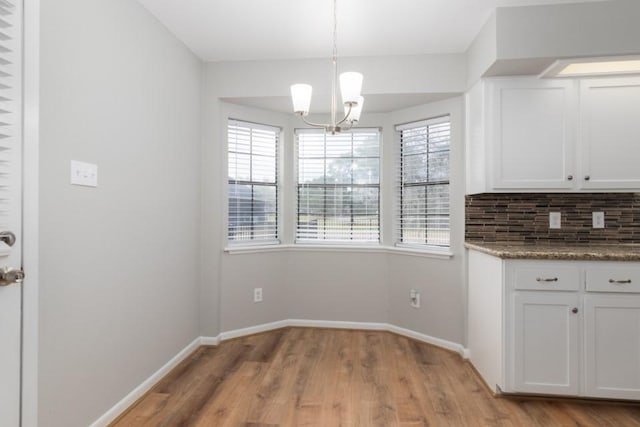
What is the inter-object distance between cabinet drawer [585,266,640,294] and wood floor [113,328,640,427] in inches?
28.8

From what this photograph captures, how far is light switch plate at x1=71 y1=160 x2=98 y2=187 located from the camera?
1776 millimetres

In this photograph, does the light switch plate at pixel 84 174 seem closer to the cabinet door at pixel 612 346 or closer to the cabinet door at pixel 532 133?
the cabinet door at pixel 532 133

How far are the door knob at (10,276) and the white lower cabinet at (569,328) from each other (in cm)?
248

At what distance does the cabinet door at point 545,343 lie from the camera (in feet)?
7.36

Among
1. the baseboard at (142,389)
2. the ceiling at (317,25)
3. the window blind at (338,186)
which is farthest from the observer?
the window blind at (338,186)

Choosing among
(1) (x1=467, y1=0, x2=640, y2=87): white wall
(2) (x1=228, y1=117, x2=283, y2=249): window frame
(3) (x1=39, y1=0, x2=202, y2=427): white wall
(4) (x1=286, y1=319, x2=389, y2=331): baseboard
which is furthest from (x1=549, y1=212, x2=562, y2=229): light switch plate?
(3) (x1=39, y1=0, x2=202, y2=427): white wall

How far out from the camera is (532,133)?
262 centimetres

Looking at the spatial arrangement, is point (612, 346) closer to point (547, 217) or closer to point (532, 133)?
point (547, 217)

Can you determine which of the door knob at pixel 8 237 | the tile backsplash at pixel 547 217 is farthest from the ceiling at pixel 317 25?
the door knob at pixel 8 237

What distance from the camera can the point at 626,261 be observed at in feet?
7.24

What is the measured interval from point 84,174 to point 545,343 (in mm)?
2798

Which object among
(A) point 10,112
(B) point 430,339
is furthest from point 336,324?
(A) point 10,112

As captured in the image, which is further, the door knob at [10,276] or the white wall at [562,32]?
the white wall at [562,32]

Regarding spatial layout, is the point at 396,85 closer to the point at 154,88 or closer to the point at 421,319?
the point at 154,88
